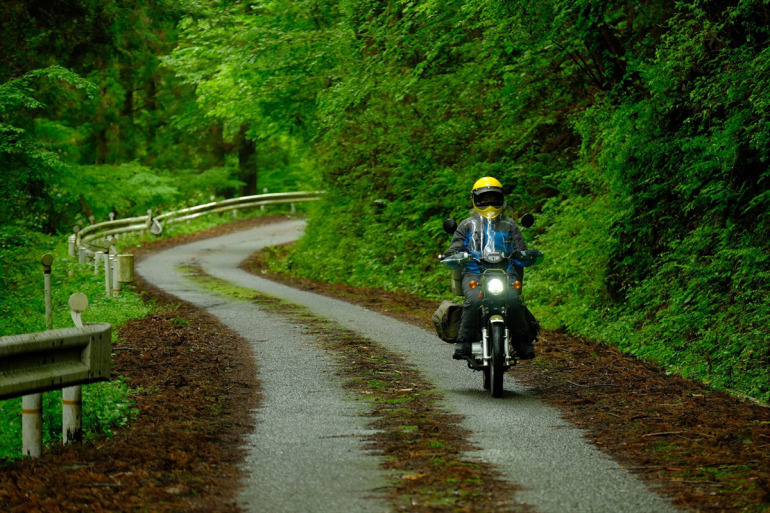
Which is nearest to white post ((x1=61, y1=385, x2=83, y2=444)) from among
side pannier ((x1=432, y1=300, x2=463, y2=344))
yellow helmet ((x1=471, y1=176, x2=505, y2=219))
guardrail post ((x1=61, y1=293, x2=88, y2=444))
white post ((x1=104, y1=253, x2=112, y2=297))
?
guardrail post ((x1=61, y1=293, x2=88, y2=444))

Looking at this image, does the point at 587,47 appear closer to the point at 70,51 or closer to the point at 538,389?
the point at 538,389

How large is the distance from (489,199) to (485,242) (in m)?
0.45

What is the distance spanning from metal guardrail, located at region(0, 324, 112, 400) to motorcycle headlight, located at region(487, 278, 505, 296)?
371 cm

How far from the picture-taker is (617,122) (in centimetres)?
1402

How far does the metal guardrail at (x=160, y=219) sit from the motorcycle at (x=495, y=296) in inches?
708

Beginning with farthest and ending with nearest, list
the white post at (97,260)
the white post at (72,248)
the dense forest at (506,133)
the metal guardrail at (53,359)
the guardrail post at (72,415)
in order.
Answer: the white post at (72,248)
the white post at (97,260)
the dense forest at (506,133)
the guardrail post at (72,415)
the metal guardrail at (53,359)

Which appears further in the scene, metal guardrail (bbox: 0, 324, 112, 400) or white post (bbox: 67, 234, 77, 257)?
white post (bbox: 67, 234, 77, 257)

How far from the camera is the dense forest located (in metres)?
11.5

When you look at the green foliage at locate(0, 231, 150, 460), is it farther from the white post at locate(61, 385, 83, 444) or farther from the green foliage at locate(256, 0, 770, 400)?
the green foliage at locate(256, 0, 770, 400)

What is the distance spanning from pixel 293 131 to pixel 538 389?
20.6 m

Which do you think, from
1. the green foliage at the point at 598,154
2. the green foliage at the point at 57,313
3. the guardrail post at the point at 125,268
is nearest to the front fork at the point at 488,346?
the green foliage at the point at 598,154

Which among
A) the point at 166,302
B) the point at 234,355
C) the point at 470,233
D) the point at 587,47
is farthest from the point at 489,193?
the point at 166,302

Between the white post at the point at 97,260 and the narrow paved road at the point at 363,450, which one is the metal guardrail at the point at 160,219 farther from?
the narrow paved road at the point at 363,450

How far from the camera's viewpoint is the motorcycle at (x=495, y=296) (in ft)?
29.1
